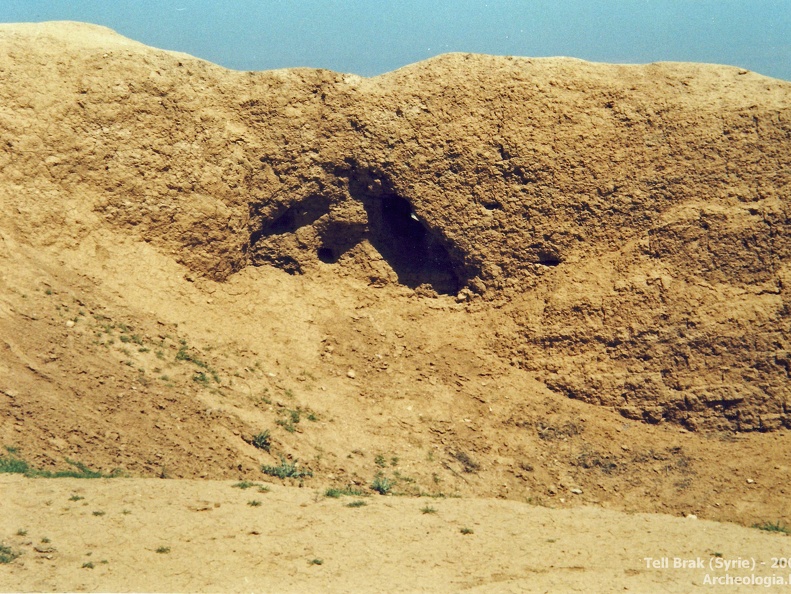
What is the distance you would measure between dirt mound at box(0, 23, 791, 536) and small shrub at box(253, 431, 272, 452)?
1.31 feet

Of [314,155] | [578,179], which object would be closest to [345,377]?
[314,155]

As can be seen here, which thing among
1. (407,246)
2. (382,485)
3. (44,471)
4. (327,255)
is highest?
(407,246)

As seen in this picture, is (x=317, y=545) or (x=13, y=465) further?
(x=13, y=465)

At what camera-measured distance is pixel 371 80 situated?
615 inches

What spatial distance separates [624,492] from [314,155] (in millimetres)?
7600

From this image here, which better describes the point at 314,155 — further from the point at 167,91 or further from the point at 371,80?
the point at 167,91

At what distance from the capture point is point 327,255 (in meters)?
15.8

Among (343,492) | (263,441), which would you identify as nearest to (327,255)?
(263,441)

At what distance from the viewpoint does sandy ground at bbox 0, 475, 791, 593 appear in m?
8.93

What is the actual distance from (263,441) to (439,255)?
508 cm

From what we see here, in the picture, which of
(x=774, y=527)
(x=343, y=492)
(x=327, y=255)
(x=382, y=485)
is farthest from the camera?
(x=327, y=255)

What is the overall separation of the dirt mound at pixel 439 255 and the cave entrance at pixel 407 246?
45 mm

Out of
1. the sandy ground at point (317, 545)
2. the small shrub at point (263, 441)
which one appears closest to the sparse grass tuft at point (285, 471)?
the small shrub at point (263, 441)

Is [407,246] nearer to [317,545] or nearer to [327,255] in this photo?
A: [327,255]
